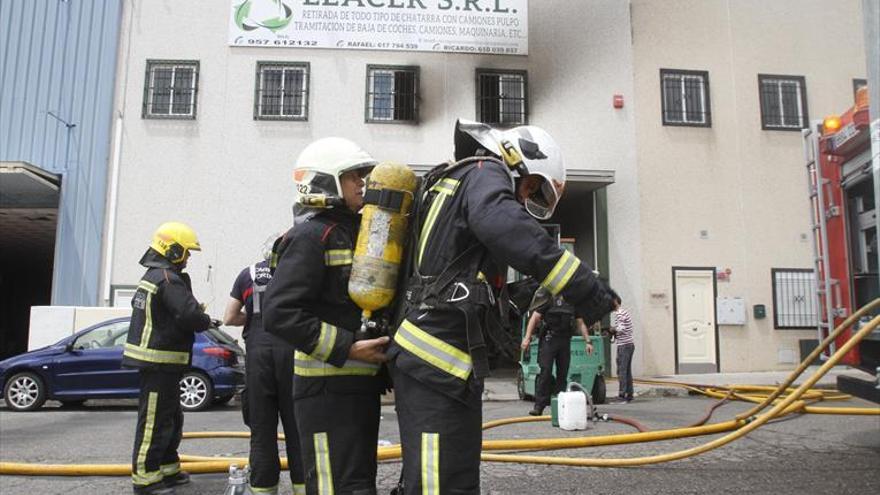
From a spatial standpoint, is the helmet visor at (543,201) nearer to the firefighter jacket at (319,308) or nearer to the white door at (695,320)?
the firefighter jacket at (319,308)

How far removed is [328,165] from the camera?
8.84 ft

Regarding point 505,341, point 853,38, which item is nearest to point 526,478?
point 505,341

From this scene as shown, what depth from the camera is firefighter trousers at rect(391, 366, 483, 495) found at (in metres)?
2.14

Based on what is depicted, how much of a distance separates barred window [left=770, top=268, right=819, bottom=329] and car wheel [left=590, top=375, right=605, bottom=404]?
6618mm

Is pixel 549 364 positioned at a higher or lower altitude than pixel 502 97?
lower

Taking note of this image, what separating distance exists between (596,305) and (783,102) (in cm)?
1486

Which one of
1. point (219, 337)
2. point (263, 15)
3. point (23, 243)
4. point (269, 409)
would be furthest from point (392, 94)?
point (23, 243)

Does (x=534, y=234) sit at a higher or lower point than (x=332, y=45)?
lower

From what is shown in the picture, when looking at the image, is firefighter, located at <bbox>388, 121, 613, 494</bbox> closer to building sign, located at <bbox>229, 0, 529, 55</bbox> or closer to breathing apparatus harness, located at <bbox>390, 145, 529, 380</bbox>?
breathing apparatus harness, located at <bbox>390, 145, 529, 380</bbox>

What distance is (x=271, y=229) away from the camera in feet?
45.2

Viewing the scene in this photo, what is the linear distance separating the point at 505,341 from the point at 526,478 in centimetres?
246

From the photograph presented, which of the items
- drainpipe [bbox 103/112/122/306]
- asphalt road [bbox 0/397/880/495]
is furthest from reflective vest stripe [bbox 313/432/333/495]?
drainpipe [bbox 103/112/122/306]

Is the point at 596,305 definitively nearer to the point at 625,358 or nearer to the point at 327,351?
the point at 327,351

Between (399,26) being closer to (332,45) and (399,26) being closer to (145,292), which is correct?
(332,45)
